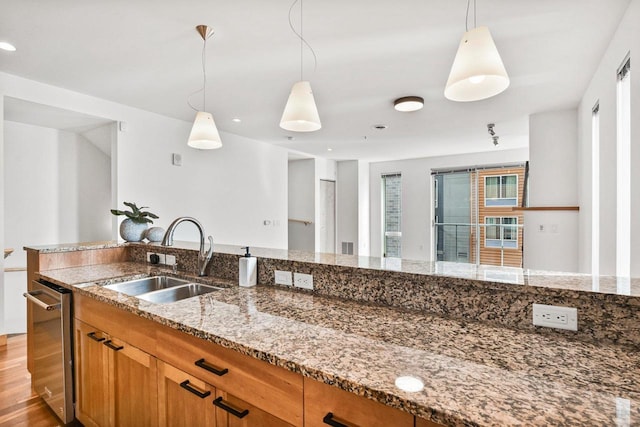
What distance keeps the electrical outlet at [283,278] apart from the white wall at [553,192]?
3568 mm

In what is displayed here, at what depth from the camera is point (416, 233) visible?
768cm

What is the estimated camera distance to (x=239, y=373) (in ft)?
3.46

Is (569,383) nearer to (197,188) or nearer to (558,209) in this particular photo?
(558,209)

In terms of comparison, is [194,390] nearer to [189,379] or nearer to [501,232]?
[189,379]

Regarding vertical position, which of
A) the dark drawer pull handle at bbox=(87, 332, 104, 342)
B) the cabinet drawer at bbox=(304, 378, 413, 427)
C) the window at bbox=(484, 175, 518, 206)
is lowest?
the dark drawer pull handle at bbox=(87, 332, 104, 342)

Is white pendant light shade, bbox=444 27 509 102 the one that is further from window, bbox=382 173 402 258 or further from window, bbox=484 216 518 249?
window, bbox=382 173 402 258

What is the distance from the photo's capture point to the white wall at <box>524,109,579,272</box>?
12.7 ft

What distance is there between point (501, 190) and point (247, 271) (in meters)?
6.55

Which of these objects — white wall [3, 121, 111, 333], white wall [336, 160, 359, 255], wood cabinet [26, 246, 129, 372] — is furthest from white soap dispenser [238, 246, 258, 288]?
white wall [336, 160, 359, 255]

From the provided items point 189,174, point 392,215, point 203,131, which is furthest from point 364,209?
point 203,131

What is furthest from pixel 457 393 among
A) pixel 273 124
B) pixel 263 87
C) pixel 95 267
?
pixel 273 124

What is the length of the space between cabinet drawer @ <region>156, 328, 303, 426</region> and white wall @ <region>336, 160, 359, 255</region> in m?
6.64

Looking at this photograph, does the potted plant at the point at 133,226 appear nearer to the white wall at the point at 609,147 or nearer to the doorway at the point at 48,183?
the doorway at the point at 48,183

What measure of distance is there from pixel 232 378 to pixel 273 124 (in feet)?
13.0
